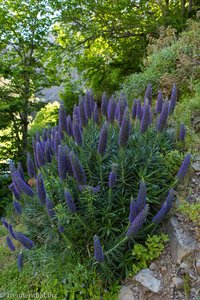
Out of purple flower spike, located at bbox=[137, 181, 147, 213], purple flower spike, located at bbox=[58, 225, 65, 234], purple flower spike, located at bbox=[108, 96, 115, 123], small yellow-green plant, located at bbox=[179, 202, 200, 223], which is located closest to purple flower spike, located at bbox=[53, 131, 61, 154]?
purple flower spike, located at bbox=[108, 96, 115, 123]

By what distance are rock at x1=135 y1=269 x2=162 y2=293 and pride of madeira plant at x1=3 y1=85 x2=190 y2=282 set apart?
142 millimetres

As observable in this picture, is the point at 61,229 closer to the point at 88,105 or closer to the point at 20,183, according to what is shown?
the point at 20,183

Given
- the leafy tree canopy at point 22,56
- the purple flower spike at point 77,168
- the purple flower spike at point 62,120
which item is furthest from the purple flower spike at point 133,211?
the leafy tree canopy at point 22,56

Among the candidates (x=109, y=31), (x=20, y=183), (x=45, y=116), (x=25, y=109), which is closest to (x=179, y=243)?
(x=20, y=183)

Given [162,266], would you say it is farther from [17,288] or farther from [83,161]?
[17,288]

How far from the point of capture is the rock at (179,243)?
2.61m

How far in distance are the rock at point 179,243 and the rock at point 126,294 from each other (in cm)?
50

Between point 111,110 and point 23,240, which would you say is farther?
point 111,110

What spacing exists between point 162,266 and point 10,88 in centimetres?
653

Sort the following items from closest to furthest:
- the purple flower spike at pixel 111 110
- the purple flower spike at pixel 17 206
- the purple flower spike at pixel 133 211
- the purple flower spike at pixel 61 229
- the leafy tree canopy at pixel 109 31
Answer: the purple flower spike at pixel 133 211
the purple flower spike at pixel 61 229
the purple flower spike at pixel 111 110
the purple flower spike at pixel 17 206
the leafy tree canopy at pixel 109 31

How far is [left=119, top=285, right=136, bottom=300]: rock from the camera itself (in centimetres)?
258

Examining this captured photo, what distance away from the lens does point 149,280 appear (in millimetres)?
2576

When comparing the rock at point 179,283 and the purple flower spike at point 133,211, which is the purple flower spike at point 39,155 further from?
the rock at point 179,283

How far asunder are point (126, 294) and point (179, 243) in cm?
67
